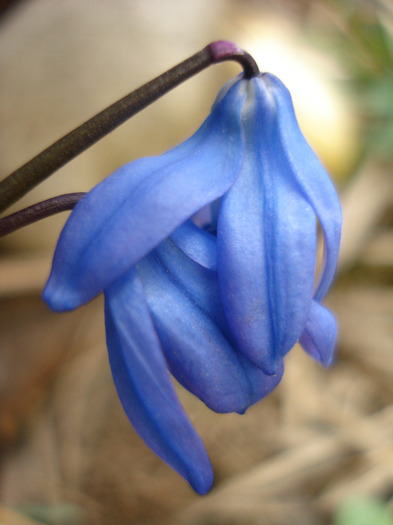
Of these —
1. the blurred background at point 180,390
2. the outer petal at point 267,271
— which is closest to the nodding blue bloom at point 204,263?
the outer petal at point 267,271

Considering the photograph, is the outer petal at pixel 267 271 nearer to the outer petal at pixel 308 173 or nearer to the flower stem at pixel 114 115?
the outer petal at pixel 308 173

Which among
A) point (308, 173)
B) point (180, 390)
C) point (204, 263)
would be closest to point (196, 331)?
point (204, 263)

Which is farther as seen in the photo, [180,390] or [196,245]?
[180,390]

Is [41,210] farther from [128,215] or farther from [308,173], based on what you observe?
[308,173]

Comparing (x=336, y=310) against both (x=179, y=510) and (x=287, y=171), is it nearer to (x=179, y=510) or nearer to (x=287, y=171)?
(x=179, y=510)

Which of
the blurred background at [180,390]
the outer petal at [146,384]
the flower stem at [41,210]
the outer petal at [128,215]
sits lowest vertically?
the blurred background at [180,390]

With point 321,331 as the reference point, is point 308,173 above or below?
above
